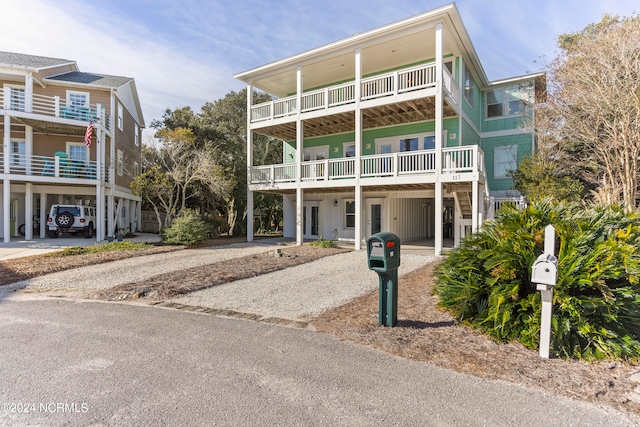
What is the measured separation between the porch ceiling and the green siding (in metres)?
4.38

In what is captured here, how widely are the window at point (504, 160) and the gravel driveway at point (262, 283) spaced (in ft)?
26.8

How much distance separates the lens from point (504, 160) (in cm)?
1669

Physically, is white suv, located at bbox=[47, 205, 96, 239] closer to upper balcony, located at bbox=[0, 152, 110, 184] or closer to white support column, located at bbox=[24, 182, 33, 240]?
white support column, located at bbox=[24, 182, 33, 240]

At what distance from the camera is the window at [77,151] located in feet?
64.1

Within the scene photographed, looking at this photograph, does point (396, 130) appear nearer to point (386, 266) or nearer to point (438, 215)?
point (438, 215)

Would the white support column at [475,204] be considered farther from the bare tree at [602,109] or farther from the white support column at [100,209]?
the white support column at [100,209]

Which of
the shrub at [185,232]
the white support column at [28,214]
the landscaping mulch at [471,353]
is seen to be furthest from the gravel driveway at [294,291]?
the white support column at [28,214]

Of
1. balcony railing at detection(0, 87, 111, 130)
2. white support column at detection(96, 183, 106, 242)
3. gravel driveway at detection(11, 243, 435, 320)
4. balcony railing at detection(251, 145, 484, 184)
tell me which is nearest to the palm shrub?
gravel driveway at detection(11, 243, 435, 320)

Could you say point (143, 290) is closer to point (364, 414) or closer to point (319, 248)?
point (364, 414)

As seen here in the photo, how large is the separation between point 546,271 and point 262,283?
19.1 feet

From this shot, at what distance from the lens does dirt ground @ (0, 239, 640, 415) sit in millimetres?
3090

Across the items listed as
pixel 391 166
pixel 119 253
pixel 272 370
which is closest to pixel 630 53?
pixel 391 166

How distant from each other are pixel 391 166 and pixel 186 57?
9.09m

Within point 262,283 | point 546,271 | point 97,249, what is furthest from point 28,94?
point 546,271
